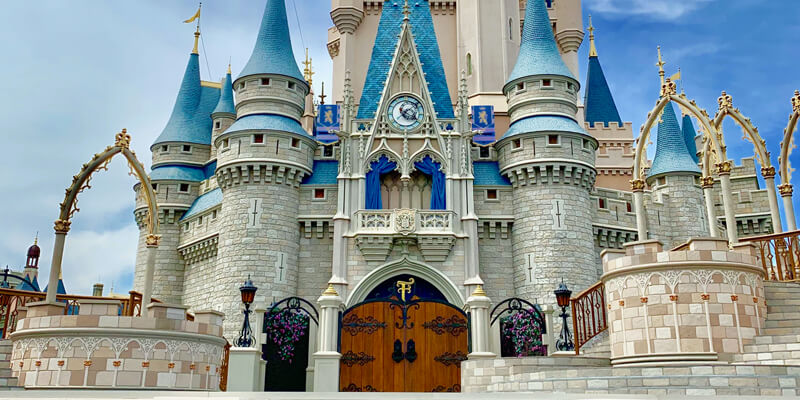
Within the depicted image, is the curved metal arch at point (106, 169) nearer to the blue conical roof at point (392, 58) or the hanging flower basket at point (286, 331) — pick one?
the hanging flower basket at point (286, 331)

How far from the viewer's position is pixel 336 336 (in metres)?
20.6

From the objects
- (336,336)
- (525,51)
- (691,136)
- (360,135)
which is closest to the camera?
(336,336)

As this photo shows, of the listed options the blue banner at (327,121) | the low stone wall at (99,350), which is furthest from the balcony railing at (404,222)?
the low stone wall at (99,350)

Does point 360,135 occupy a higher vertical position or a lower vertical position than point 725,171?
higher

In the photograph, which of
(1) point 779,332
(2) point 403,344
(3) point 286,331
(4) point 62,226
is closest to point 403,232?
(2) point 403,344

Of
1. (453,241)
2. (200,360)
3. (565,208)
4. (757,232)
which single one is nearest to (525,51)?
(565,208)

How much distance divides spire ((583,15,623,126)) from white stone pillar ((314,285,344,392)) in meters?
23.6

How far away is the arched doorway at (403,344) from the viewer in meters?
21.2

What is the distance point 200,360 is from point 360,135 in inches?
578

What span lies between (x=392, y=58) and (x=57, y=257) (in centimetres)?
1665

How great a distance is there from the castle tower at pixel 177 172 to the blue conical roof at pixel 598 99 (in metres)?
20.4

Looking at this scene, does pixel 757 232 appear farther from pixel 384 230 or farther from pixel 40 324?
pixel 40 324

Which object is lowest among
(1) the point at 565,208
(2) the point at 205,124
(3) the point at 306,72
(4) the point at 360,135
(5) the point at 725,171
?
(5) the point at 725,171

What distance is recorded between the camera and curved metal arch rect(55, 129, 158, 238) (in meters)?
15.7
